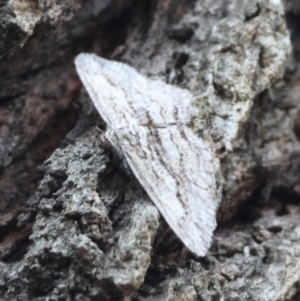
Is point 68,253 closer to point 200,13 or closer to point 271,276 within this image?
point 271,276

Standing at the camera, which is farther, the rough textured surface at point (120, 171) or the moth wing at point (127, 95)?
the moth wing at point (127, 95)

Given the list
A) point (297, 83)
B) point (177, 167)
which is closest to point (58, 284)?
point (177, 167)

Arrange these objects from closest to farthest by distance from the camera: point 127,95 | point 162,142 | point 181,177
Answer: point 181,177, point 162,142, point 127,95

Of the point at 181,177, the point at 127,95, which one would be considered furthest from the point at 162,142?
the point at 127,95

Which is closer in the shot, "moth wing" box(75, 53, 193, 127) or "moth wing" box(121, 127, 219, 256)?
"moth wing" box(121, 127, 219, 256)

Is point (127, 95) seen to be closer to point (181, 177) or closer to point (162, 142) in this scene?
point (162, 142)
